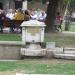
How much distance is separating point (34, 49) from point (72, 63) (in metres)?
1.56

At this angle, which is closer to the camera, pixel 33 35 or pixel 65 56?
pixel 65 56

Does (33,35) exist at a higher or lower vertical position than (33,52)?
higher

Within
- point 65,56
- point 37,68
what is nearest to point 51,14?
point 65,56

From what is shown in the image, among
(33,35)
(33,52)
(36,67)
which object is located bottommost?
(36,67)

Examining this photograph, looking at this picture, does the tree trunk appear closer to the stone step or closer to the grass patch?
the stone step

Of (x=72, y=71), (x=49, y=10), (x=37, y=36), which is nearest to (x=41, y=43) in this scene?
(x=37, y=36)

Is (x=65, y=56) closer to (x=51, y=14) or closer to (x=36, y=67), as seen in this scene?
(x=36, y=67)

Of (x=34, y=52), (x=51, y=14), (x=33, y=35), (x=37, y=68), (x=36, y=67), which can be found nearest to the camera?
(x=37, y=68)

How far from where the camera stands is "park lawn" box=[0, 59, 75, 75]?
39.6ft

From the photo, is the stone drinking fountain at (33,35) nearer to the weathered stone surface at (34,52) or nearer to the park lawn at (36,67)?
the weathered stone surface at (34,52)

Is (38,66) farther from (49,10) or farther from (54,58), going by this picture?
(49,10)

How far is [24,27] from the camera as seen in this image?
1475cm

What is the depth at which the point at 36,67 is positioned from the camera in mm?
12852

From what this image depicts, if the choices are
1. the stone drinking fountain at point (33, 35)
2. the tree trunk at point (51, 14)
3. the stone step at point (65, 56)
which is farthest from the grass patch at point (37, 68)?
the tree trunk at point (51, 14)
